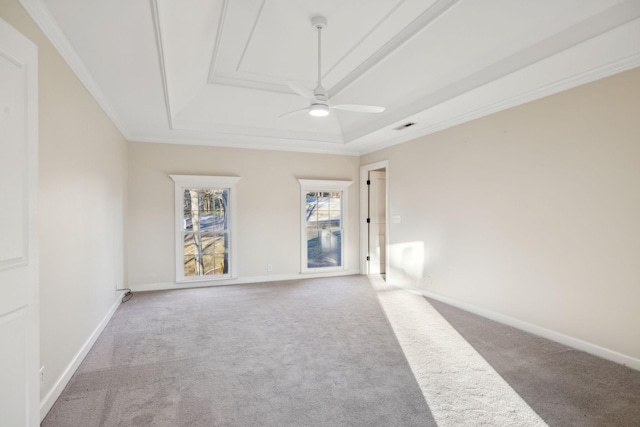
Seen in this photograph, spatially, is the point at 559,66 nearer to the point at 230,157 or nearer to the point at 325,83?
the point at 325,83

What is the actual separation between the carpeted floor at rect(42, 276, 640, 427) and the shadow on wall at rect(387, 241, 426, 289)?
971mm

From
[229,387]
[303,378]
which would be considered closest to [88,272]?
[229,387]

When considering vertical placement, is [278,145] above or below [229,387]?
above

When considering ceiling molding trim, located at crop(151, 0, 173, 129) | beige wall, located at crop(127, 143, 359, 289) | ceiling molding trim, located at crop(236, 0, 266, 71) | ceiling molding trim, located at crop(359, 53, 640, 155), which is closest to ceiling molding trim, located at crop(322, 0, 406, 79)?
ceiling molding trim, located at crop(236, 0, 266, 71)

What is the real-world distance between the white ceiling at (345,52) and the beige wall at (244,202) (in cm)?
83

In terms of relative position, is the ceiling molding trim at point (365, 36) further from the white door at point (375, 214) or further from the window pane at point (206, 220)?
the window pane at point (206, 220)

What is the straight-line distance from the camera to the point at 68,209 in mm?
2707

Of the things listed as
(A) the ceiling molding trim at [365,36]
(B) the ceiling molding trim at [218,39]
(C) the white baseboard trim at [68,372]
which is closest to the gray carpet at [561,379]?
(A) the ceiling molding trim at [365,36]

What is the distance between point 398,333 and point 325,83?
3.20 m

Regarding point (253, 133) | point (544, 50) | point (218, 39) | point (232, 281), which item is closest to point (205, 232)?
point (232, 281)

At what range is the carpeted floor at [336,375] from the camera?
218 centimetres

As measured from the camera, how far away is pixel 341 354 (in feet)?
10.1

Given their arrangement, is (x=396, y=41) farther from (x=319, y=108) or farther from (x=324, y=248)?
(x=324, y=248)

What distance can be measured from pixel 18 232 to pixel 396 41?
3.30 metres
